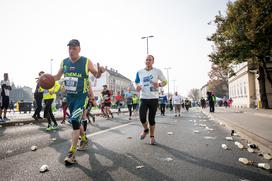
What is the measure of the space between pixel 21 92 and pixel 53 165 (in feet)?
488

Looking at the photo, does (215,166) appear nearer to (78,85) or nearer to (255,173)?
(255,173)

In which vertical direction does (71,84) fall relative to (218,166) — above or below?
above

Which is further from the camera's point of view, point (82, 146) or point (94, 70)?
point (82, 146)

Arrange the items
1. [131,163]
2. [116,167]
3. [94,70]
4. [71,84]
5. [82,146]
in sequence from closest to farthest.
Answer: [116,167], [131,163], [71,84], [94,70], [82,146]

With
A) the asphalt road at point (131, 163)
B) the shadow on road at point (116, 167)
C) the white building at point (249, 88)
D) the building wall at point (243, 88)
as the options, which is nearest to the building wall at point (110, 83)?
the building wall at point (243, 88)

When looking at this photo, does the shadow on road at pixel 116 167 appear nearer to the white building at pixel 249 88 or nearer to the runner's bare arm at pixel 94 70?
the runner's bare arm at pixel 94 70

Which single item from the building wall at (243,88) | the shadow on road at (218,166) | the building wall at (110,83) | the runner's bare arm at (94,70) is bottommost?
the shadow on road at (218,166)

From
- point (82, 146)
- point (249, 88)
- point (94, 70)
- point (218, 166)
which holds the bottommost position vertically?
point (218, 166)

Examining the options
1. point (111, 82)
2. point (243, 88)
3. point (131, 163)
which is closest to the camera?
point (131, 163)

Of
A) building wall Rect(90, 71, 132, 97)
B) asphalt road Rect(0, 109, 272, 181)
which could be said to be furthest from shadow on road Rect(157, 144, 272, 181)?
building wall Rect(90, 71, 132, 97)

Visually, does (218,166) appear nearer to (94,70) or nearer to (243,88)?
(94,70)

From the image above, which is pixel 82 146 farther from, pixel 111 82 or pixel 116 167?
pixel 111 82

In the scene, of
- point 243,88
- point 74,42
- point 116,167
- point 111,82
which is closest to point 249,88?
point 243,88

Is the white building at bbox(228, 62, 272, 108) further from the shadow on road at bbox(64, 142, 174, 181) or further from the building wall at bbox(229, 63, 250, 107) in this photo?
the shadow on road at bbox(64, 142, 174, 181)
